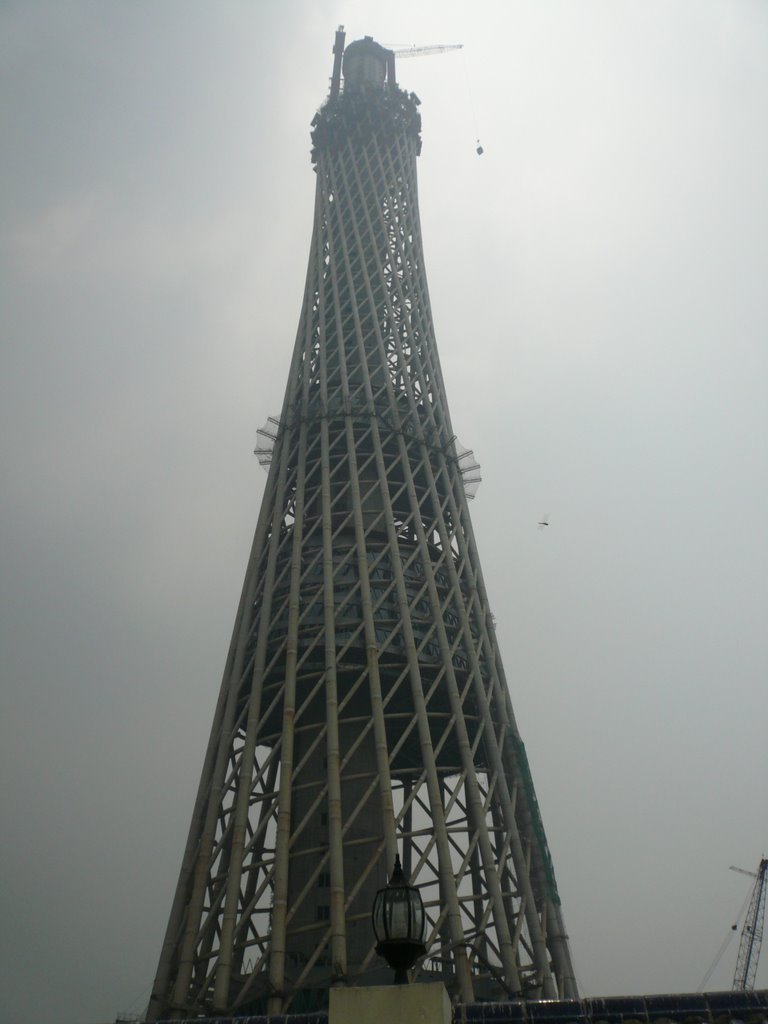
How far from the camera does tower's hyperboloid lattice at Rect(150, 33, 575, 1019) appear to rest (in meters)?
30.0

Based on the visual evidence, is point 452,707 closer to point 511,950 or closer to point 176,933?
point 511,950

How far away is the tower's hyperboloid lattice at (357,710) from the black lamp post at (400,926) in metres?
18.7

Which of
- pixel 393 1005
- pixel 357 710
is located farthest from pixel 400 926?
pixel 357 710

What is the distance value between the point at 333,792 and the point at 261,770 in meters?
3.80

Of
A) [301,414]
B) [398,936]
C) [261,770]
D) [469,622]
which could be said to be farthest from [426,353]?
[398,936]

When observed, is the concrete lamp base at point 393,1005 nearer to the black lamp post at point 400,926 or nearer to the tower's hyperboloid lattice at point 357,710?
the black lamp post at point 400,926

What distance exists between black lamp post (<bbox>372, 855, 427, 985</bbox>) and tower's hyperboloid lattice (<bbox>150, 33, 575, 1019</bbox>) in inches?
736

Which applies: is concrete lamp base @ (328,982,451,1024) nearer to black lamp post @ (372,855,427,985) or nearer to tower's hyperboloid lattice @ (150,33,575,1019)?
black lamp post @ (372,855,427,985)

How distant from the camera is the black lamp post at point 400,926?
11109 millimetres

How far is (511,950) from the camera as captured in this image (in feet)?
Result: 98.5

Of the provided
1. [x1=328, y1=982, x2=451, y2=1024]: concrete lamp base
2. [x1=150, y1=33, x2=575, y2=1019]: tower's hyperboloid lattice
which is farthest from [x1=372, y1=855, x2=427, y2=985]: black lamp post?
[x1=150, y1=33, x2=575, y2=1019]: tower's hyperboloid lattice

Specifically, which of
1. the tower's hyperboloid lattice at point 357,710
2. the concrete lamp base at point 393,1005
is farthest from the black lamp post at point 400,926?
the tower's hyperboloid lattice at point 357,710

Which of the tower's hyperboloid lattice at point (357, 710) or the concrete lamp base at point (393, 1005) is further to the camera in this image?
the tower's hyperboloid lattice at point (357, 710)

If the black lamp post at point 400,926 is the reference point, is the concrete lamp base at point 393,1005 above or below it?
below
